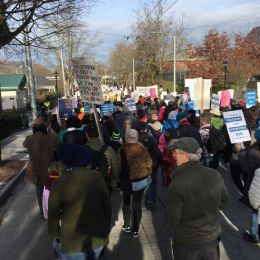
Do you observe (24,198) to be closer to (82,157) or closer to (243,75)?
(82,157)

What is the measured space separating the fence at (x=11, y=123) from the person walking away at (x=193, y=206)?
561 inches

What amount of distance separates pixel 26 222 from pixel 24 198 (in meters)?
1.36

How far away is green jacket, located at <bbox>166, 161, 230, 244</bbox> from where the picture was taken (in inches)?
92.7

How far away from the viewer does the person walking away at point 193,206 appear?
236 centimetres

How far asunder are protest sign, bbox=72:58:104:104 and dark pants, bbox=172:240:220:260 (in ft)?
10.9

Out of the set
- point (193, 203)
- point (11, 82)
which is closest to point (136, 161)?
point (193, 203)

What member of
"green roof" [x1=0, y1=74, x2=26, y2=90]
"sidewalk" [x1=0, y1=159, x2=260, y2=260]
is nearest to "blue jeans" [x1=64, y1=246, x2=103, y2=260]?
"sidewalk" [x1=0, y1=159, x2=260, y2=260]

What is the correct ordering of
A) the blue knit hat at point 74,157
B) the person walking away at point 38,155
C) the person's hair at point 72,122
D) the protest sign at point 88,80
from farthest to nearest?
the person's hair at point 72,122 < the protest sign at point 88,80 < the person walking away at point 38,155 < the blue knit hat at point 74,157

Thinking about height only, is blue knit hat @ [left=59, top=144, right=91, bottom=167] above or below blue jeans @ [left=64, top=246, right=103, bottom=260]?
above

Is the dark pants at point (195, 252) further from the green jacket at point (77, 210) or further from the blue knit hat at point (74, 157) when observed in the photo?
the blue knit hat at point (74, 157)

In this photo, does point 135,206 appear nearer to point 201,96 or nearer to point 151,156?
point 151,156

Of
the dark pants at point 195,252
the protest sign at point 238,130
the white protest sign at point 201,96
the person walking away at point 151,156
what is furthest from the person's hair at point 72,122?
the white protest sign at point 201,96

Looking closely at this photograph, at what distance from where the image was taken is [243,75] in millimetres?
36438

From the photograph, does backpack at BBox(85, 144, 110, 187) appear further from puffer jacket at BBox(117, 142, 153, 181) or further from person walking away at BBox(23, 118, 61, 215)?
person walking away at BBox(23, 118, 61, 215)
